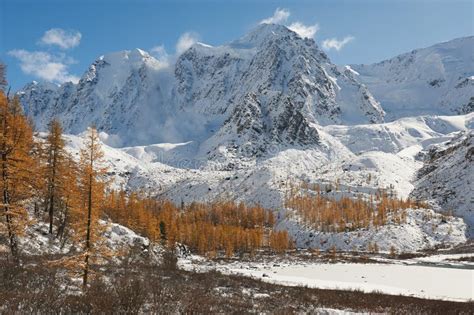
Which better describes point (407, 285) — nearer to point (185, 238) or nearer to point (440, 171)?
point (185, 238)

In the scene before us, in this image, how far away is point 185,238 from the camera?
107500 millimetres

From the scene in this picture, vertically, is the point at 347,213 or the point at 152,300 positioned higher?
the point at 347,213

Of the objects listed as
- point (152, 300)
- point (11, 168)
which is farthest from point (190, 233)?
point (152, 300)

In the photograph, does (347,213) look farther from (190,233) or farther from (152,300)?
(152,300)

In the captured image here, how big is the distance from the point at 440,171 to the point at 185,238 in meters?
131

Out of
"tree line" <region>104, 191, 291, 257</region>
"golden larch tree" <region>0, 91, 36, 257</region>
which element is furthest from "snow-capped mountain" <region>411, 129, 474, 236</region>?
"golden larch tree" <region>0, 91, 36, 257</region>

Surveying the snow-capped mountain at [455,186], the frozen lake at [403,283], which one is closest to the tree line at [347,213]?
the snow-capped mountain at [455,186]

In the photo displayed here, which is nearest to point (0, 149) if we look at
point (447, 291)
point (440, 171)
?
point (447, 291)

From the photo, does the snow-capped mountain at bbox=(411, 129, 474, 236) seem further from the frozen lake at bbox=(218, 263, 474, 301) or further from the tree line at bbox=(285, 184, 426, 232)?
the frozen lake at bbox=(218, 263, 474, 301)

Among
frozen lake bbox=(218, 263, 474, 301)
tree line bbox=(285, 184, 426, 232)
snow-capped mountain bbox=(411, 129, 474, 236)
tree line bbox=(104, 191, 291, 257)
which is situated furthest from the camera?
snow-capped mountain bbox=(411, 129, 474, 236)

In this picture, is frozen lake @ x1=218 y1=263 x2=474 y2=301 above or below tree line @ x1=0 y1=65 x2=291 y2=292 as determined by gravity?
below

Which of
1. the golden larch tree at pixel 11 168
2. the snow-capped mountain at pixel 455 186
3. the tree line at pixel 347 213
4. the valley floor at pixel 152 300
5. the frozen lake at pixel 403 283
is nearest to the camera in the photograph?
the valley floor at pixel 152 300

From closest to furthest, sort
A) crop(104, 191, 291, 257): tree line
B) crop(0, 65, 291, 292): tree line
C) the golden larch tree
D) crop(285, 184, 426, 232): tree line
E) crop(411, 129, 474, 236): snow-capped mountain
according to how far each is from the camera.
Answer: crop(0, 65, 291, 292): tree line < the golden larch tree < crop(104, 191, 291, 257): tree line < crop(285, 184, 426, 232): tree line < crop(411, 129, 474, 236): snow-capped mountain

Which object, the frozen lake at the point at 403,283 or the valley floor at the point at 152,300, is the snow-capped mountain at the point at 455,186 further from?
the valley floor at the point at 152,300
